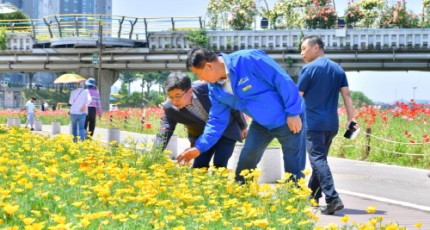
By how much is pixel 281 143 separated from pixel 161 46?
53767mm

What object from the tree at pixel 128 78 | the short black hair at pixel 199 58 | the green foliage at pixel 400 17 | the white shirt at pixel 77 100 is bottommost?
the tree at pixel 128 78

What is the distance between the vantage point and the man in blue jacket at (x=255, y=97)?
6.19 meters

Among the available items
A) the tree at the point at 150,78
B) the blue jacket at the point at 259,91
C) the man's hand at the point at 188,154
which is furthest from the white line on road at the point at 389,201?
the tree at the point at 150,78

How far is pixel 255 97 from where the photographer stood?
20.9 feet

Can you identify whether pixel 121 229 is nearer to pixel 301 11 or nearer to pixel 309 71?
pixel 309 71

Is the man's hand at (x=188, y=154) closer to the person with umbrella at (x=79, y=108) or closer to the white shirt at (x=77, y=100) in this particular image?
the person with umbrella at (x=79, y=108)

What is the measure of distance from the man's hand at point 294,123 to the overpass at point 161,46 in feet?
153

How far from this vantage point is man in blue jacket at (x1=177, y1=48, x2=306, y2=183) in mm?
6188

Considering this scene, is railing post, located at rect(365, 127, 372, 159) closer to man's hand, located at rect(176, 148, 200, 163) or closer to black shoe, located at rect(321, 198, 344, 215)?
black shoe, located at rect(321, 198, 344, 215)

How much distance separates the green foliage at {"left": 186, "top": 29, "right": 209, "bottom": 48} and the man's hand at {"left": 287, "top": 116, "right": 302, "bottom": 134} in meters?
52.1

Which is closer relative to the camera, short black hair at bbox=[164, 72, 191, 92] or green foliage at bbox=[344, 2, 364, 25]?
short black hair at bbox=[164, 72, 191, 92]

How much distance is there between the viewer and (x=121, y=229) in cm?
446

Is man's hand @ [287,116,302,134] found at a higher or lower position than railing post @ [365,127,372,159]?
higher

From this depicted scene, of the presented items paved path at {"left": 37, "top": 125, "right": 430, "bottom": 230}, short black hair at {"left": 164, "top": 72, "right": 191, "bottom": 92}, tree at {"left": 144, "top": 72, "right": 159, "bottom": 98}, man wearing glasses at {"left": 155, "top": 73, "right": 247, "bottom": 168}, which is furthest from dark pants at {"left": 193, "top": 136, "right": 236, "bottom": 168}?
tree at {"left": 144, "top": 72, "right": 159, "bottom": 98}
